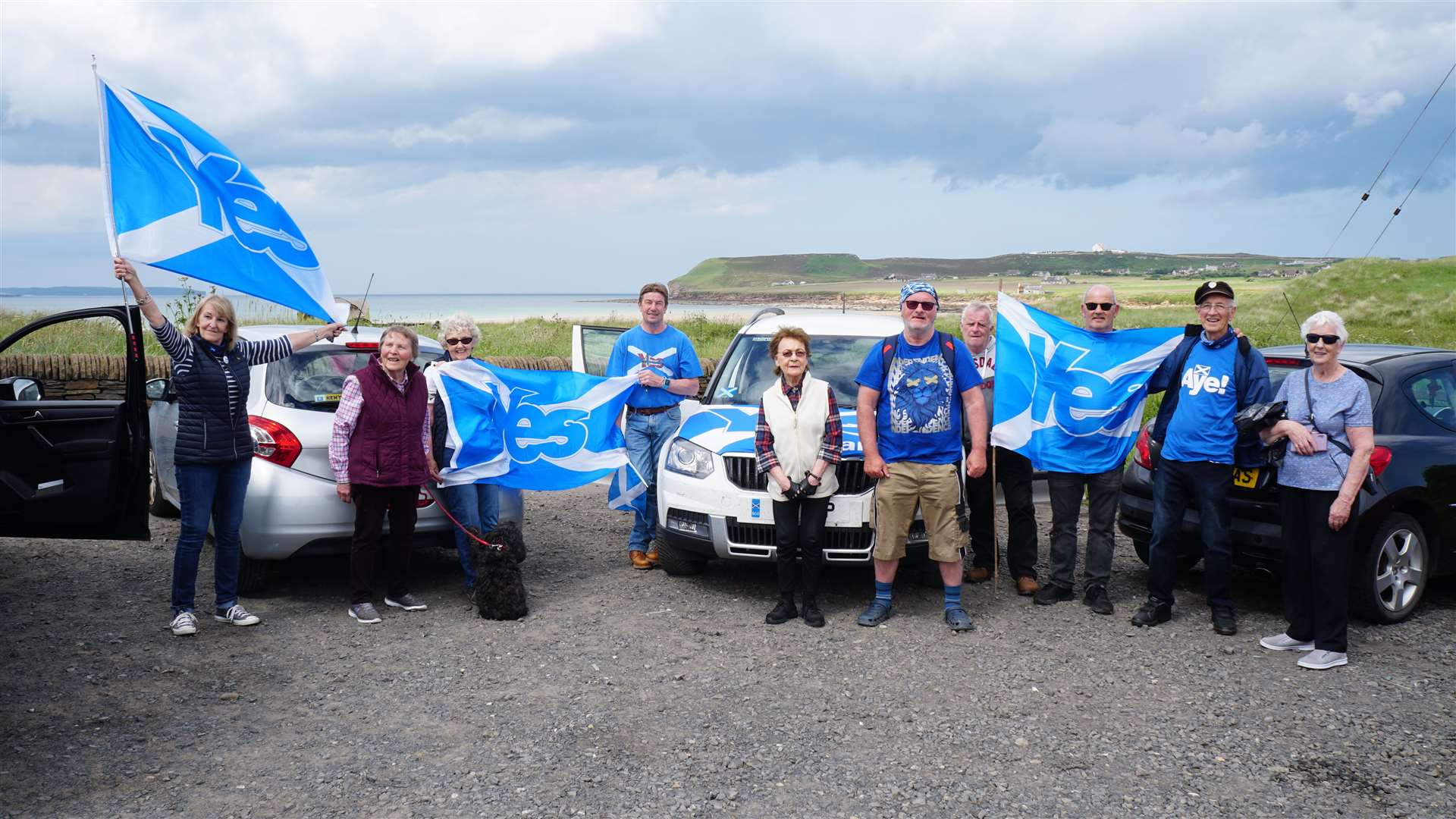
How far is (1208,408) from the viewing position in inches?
236

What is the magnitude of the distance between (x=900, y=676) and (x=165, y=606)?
4.63 m

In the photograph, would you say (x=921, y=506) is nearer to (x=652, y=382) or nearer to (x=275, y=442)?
(x=652, y=382)

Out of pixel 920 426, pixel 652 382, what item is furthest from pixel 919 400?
pixel 652 382

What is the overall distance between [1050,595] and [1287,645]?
1.43 m

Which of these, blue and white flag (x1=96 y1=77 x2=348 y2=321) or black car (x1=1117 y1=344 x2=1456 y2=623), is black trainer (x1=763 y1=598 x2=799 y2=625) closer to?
black car (x1=1117 y1=344 x2=1456 y2=623)

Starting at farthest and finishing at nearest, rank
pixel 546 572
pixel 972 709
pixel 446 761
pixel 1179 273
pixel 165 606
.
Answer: pixel 1179 273 → pixel 546 572 → pixel 165 606 → pixel 972 709 → pixel 446 761

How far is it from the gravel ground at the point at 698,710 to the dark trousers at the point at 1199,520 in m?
0.28

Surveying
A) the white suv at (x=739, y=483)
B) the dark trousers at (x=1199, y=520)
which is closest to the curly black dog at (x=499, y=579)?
the white suv at (x=739, y=483)

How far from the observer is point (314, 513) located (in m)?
6.23

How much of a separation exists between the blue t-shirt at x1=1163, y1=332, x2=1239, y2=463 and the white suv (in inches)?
65.1

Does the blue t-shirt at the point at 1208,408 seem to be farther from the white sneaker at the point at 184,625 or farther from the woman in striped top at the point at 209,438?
the white sneaker at the point at 184,625

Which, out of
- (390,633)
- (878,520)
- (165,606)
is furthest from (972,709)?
(165,606)

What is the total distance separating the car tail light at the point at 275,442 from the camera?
619cm

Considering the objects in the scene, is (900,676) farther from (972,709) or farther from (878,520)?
(878,520)
